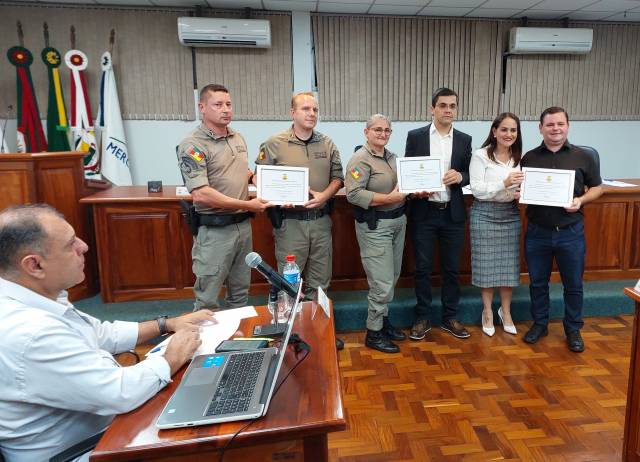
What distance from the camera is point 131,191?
3459 millimetres

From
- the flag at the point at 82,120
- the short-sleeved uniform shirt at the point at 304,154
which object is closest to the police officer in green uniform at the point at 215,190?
the short-sleeved uniform shirt at the point at 304,154

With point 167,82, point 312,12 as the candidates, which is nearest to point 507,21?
point 312,12

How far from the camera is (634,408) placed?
1761 millimetres

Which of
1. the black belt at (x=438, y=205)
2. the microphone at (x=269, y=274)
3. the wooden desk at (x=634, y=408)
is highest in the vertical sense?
the black belt at (x=438, y=205)

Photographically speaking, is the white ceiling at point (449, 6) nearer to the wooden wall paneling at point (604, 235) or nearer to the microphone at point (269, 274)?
the wooden wall paneling at point (604, 235)

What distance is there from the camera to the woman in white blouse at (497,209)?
110 inches

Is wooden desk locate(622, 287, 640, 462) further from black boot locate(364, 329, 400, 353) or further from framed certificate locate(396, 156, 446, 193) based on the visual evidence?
black boot locate(364, 329, 400, 353)

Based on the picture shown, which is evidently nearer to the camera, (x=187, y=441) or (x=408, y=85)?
(x=187, y=441)

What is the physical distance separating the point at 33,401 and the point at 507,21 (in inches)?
231

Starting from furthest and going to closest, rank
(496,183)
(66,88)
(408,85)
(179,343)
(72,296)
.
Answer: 1. (408,85)
2. (66,88)
3. (72,296)
4. (496,183)
5. (179,343)

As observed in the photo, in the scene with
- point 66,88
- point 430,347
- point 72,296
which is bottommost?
point 430,347

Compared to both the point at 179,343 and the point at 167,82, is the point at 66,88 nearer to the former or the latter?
the point at 167,82

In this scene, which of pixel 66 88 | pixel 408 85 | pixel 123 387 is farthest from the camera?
pixel 408 85

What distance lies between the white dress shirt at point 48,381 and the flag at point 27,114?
4287 millimetres
